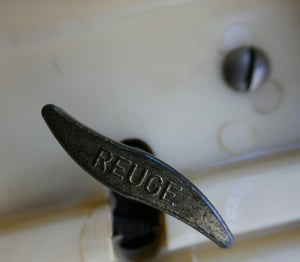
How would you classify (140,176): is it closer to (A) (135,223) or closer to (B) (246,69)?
(A) (135,223)

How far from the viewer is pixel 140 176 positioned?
12.9 inches

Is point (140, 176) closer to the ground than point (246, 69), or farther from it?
closer to the ground

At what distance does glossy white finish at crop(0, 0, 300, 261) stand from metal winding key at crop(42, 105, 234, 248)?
0.08 metres

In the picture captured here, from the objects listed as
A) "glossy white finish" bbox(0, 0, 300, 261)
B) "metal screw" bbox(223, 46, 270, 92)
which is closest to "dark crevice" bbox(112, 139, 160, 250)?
"glossy white finish" bbox(0, 0, 300, 261)

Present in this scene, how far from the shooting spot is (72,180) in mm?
434

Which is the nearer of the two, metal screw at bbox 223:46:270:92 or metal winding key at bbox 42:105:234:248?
metal winding key at bbox 42:105:234:248

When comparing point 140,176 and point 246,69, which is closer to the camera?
point 140,176

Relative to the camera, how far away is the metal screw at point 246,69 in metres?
0.46

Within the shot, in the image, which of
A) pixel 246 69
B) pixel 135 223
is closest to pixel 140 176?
pixel 135 223

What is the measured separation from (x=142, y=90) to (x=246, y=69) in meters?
0.13

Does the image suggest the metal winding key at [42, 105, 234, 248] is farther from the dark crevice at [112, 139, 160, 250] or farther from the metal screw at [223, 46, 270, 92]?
the metal screw at [223, 46, 270, 92]

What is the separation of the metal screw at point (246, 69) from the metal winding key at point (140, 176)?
7.3 inches

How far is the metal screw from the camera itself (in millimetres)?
459

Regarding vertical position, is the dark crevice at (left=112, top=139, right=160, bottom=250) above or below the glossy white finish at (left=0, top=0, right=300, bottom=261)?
below
